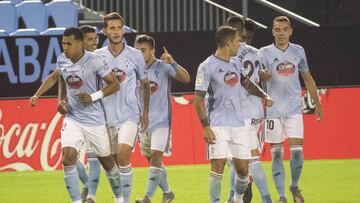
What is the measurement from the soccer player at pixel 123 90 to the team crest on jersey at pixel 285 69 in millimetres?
1796

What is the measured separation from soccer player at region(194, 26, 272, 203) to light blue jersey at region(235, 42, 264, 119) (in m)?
1.15

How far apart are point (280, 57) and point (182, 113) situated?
5750 millimetres

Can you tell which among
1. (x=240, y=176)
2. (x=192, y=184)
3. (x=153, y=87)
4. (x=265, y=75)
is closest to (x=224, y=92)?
(x=240, y=176)

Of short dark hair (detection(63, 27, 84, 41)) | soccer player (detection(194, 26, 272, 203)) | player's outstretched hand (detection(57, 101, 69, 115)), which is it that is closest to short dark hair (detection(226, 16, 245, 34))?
soccer player (detection(194, 26, 272, 203))

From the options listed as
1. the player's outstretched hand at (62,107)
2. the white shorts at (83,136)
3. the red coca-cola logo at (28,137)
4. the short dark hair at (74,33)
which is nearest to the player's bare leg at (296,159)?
the white shorts at (83,136)

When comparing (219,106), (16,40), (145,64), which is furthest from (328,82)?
(219,106)

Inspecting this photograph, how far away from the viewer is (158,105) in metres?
13.4

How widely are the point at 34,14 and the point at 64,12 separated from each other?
2.00 ft

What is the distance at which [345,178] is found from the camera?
16453 millimetres

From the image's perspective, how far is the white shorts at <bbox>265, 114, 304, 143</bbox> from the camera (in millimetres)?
13320

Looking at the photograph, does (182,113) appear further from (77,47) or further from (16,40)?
(77,47)

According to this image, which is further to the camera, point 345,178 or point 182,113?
point 182,113

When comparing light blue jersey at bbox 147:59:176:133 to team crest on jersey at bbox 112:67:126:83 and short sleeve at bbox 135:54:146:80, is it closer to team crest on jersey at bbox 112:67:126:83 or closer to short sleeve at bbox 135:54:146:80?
short sleeve at bbox 135:54:146:80

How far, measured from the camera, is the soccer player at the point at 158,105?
13148 mm
